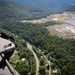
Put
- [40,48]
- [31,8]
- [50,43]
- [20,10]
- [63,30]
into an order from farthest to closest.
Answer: [31,8] → [20,10] → [63,30] → [50,43] → [40,48]

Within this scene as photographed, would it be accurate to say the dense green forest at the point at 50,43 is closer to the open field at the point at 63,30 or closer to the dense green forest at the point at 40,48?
the dense green forest at the point at 40,48

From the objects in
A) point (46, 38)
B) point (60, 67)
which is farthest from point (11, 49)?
point (46, 38)

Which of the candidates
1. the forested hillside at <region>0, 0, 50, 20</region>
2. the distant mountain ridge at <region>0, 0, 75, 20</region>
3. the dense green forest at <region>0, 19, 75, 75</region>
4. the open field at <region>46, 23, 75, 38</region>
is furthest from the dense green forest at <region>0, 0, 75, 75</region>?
the distant mountain ridge at <region>0, 0, 75, 20</region>

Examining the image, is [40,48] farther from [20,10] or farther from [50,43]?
[20,10]

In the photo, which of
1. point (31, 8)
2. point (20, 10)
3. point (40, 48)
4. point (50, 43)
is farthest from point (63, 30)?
point (31, 8)

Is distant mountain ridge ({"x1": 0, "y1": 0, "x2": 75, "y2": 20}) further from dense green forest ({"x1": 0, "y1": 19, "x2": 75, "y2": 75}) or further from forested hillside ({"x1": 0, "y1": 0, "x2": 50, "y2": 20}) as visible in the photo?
dense green forest ({"x1": 0, "y1": 19, "x2": 75, "y2": 75})

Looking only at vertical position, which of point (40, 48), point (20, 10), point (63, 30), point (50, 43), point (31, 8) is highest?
point (50, 43)
